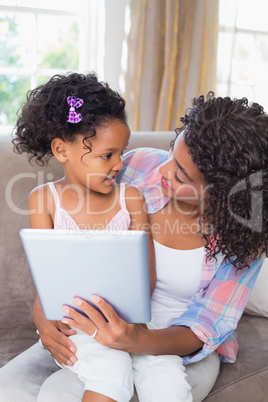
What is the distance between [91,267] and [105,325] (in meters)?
0.17

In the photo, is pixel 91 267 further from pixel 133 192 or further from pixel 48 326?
pixel 133 192

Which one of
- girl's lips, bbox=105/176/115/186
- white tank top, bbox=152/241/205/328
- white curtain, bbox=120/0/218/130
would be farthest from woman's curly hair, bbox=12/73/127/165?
white curtain, bbox=120/0/218/130

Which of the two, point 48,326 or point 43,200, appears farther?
point 43,200

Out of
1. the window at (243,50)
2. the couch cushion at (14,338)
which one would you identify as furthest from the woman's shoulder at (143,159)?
the window at (243,50)

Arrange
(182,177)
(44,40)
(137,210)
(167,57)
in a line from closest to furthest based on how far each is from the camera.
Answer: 1. (182,177)
2. (137,210)
3. (167,57)
4. (44,40)

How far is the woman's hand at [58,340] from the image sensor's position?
133 cm

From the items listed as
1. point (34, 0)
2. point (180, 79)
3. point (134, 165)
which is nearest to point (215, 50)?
point (180, 79)

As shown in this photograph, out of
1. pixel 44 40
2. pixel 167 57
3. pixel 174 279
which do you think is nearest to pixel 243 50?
pixel 167 57

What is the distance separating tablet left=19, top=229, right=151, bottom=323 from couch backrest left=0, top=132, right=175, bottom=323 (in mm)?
579

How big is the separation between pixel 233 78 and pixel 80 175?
2108 millimetres

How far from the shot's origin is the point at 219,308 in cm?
146

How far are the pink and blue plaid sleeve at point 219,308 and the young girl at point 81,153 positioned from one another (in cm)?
16

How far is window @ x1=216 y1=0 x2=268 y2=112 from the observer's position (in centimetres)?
311

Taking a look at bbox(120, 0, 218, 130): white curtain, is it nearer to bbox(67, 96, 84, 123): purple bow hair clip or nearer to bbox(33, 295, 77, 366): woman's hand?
bbox(67, 96, 84, 123): purple bow hair clip
